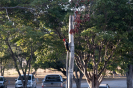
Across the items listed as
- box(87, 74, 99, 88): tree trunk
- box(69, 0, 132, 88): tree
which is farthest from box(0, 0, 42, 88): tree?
box(87, 74, 99, 88): tree trunk

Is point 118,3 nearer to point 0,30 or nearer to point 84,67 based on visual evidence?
point 84,67

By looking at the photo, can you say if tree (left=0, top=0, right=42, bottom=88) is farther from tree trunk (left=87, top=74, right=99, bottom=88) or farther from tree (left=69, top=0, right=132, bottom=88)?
tree trunk (left=87, top=74, right=99, bottom=88)

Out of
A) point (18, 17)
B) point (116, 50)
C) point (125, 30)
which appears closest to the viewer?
point (125, 30)

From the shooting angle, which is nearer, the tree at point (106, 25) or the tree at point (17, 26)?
the tree at point (106, 25)

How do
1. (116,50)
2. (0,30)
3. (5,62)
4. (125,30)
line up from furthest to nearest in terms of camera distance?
(5,62)
(116,50)
(125,30)
(0,30)

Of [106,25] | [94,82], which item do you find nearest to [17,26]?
[106,25]

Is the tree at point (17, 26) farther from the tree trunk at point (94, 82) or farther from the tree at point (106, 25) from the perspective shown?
the tree trunk at point (94, 82)

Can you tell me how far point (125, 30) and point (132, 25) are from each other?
1.88 feet

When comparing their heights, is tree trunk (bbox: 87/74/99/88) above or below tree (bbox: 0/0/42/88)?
below

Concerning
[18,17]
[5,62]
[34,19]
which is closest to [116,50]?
[34,19]

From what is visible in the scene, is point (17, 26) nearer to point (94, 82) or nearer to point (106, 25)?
point (106, 25)

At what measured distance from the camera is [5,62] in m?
25.9

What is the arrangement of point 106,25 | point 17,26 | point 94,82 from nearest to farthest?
point 106,25 < point 17,26 < point 94,82

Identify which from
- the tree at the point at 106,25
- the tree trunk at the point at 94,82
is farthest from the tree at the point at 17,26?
the tree trunk at the point at 94,82
